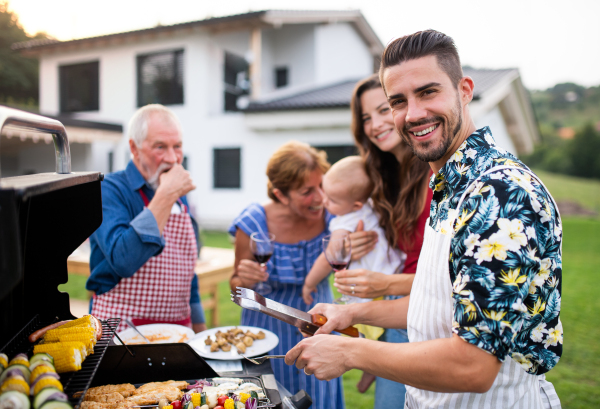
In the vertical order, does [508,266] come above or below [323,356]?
above

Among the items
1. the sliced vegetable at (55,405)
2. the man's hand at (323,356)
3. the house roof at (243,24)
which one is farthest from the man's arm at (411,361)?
the house roof at (243,24)

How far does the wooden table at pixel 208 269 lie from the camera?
4.91 m

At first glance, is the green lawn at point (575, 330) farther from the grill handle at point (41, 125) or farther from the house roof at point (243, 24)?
the house roof at point (243, 24)

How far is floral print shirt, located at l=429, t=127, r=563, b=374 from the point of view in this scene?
1.10 m

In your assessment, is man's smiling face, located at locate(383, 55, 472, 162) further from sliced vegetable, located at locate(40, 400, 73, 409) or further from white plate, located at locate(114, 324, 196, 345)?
white plate, located at locate(114, 324, 196, 345)

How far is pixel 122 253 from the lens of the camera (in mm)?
2328

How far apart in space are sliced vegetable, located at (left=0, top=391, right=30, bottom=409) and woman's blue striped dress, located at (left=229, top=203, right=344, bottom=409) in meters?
1.91

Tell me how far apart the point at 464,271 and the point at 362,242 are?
57.4 inches

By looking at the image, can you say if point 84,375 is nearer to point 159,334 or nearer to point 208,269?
point 159,334

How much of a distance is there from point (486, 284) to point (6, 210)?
122 centimetres

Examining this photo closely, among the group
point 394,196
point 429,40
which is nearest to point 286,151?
point 394,196

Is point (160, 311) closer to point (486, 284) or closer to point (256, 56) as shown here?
point (486, 284)

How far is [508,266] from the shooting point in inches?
43.1

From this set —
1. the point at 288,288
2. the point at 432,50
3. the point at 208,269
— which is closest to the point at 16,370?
the point at 432,50
